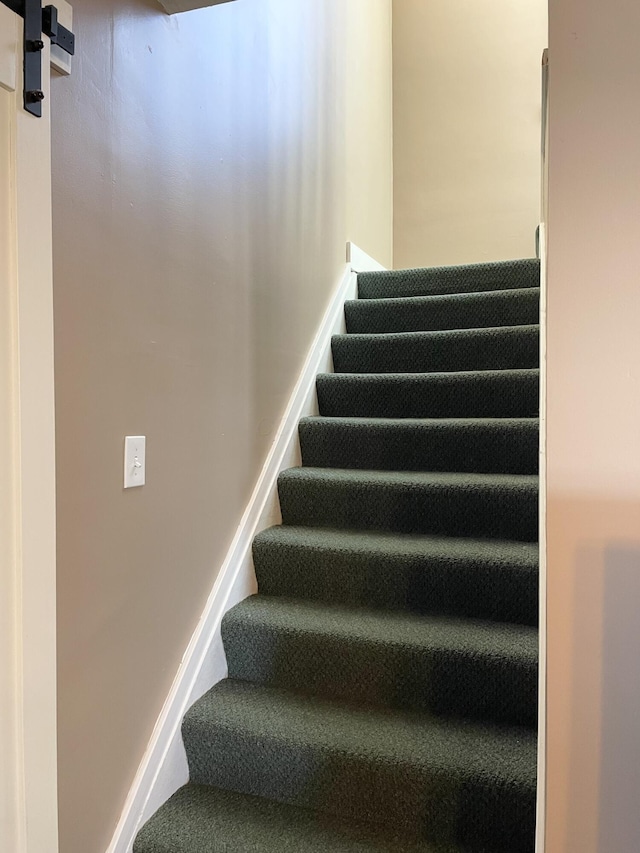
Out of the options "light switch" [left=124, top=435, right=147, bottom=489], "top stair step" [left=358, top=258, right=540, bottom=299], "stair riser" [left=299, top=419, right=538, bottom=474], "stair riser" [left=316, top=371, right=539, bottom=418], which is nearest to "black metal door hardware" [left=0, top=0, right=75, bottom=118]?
"light switch" [left=124, top=435, right=147, bottom=489]

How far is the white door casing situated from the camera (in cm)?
94

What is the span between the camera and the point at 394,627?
66.0 inches

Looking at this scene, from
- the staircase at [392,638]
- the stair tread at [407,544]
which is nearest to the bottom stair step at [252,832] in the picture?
the staircase at [392,638]

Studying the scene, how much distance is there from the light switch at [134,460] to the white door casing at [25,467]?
0.33 metres

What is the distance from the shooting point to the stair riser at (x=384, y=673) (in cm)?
149

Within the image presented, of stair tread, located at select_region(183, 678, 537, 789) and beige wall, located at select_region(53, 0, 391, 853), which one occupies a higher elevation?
beige wall, located at select_region(53, 0, 391, 853)

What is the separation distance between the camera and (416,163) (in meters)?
4.06

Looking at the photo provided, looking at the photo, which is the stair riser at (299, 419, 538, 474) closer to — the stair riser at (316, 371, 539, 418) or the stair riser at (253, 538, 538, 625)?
the stair riser at (316, 371, 539, 418)

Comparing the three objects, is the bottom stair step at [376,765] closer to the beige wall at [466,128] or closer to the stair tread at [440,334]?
the stair tread at [440,334]

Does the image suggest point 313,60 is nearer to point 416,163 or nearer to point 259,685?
point 416,163

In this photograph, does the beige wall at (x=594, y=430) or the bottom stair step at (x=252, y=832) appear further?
the bottom stair step at (x=252, y=832)

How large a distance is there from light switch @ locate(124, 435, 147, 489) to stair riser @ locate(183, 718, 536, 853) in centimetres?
66

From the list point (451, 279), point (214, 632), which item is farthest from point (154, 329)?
point (451, 279)

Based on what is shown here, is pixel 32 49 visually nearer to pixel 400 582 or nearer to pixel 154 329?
pixel 154 329
